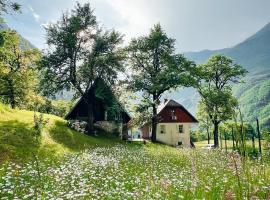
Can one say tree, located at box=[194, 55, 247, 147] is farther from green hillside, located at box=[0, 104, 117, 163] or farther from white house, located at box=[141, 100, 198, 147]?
green hillside, located at box=[0, 104, 117, 163]

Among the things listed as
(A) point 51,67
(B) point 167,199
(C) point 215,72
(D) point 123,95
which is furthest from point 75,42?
(B) point 167,199

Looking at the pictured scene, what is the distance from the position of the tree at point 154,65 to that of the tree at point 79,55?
25.8 ft

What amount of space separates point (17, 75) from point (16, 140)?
3801 cm

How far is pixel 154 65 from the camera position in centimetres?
6034

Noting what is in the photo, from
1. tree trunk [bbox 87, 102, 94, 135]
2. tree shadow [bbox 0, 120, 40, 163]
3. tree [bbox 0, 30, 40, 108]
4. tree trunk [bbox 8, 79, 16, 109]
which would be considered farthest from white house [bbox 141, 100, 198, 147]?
tree shadow [bbox 0, 120, 40, 163]

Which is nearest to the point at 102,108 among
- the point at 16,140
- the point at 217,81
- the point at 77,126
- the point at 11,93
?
the point at 77,126

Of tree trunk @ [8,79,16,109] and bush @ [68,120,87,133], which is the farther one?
tree trunk @ [8,79,16,109]

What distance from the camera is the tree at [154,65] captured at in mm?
57906

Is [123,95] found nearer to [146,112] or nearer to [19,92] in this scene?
[146,112]

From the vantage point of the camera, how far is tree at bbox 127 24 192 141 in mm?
57906

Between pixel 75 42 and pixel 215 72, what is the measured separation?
34713 mm

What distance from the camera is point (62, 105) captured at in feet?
380

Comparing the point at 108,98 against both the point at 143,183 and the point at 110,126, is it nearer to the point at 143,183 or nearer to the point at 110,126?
the point at 110,126

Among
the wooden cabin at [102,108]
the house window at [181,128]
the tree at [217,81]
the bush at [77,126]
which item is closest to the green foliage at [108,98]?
the wooden cabin at [102,108]
